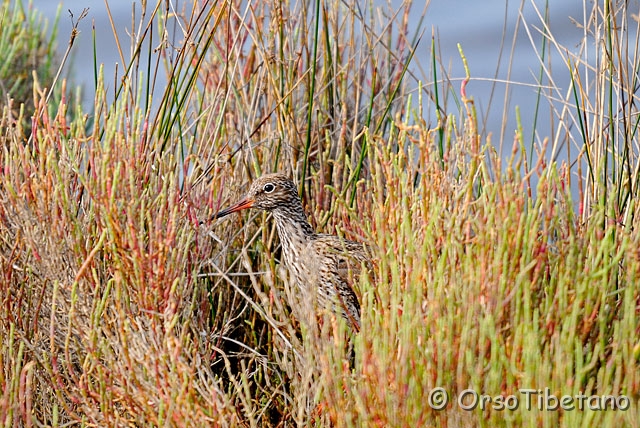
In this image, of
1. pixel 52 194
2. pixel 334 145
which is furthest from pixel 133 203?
pixel 334 145

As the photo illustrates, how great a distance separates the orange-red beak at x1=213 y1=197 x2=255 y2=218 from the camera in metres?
3.61

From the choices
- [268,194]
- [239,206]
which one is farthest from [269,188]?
[239,206]

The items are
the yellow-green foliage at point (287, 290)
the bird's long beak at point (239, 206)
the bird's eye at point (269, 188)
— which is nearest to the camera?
the yellow-green foliage at point (287, 290)

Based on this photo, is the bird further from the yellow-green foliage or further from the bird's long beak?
the yellow-green foliage

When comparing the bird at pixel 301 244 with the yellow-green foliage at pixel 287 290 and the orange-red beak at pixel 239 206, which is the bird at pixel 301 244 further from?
the yellow-green foliage at pixel 287 290

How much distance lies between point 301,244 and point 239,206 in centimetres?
27

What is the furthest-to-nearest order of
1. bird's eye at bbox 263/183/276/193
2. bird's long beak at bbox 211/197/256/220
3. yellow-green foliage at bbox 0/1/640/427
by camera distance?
1. bird's eye at bbox 263/183/276/193
2. bird's long beak at bbox 211/197/256/220
3. yellow-green foliage at bbox 0/1/640/427

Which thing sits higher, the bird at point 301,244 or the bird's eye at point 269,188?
the bird's eye at point 269,188

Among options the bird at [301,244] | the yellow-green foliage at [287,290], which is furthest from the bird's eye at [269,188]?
the yellow-green foliage at [287,290]

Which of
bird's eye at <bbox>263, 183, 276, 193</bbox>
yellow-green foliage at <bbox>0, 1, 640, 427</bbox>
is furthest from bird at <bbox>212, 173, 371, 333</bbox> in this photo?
yellow-green foliage at <bbox>0, 1, 640, 427</bbox>

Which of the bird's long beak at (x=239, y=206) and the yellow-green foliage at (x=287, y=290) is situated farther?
the bird's long beak at (x=239, y=206)

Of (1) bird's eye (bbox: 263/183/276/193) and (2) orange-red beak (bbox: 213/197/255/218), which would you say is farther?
(1) bird's eye (bbox: 263/183/276/193)

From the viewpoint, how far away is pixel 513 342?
239 centimetres

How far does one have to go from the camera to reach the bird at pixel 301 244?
362 cm
